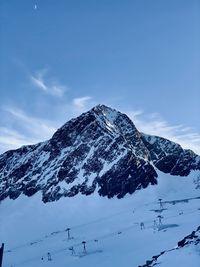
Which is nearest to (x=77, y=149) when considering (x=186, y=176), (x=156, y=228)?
(x=186, y=176)

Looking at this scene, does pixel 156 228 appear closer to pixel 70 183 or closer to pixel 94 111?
pixel 70 183

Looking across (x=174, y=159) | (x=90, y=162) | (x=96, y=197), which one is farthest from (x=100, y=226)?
(x=174, y=159)

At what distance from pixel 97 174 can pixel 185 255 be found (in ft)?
397

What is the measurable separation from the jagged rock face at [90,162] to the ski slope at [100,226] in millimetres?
5328

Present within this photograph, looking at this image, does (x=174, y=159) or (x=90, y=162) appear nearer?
(x=90, y=162)

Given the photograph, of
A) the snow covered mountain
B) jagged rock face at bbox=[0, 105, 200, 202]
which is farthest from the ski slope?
jagged rock face at bbox=[0, 105, 200, 202]

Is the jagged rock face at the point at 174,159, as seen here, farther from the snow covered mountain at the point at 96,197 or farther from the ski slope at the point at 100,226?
the ski slope at the point at 100,226

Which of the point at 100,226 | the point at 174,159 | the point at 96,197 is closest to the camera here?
the point at 100,226

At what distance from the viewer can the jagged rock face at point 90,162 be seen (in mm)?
152250

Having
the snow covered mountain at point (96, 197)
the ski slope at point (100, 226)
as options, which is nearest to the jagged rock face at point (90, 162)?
the snow covered mountain at point (96, 197)

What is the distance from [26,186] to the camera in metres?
165

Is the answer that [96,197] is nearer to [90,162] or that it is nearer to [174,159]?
[90,162]

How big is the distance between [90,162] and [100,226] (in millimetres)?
50570

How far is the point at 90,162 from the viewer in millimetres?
159625
